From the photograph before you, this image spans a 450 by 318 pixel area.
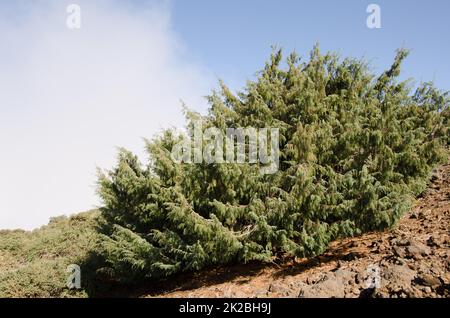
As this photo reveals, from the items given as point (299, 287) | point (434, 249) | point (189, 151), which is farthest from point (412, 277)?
point (189, 151)

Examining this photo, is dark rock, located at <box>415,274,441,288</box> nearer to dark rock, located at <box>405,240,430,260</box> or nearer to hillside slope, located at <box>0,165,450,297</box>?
hillside slope, located at <box>0,165,450,297</box>

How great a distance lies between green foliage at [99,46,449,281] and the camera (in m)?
9.62

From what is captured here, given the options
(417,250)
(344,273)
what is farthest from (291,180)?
(417,250)

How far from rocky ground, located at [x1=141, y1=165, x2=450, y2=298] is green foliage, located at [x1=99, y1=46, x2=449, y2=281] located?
0.72 meters

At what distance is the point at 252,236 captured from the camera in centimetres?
1000

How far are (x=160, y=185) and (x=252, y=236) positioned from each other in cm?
349

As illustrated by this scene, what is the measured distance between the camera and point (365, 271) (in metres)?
8.50

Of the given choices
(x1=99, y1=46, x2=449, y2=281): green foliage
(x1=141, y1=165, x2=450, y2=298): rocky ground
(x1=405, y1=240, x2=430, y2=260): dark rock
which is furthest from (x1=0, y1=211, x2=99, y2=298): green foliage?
(x1=405, y1=240, x2=430, y2=260): dark rock

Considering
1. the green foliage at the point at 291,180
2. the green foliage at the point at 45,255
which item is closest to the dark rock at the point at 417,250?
the green foliage at the point at 291,180

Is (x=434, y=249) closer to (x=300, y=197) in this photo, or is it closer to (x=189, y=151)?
(x=300, y=197)

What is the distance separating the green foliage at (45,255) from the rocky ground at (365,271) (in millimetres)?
4423

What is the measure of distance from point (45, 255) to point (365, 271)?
62.0 ft

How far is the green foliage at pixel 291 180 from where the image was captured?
31.6 feet

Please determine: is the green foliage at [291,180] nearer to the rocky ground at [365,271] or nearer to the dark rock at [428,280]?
the rocky ground at [365,271]
